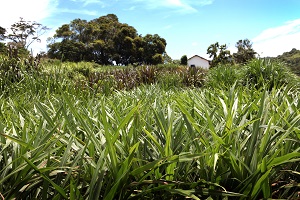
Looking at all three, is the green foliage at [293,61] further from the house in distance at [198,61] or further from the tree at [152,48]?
the tree at [152,48]

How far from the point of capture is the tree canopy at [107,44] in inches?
1814

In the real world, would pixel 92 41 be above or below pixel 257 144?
above

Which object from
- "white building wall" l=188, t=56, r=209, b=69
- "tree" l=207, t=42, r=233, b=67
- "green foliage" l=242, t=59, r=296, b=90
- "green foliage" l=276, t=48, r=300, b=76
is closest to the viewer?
"green foliage" l=242, t=59, r=296, b=90

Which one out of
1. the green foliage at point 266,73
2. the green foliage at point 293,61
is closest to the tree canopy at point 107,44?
the green foliage at point 293,61

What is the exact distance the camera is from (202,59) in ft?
201

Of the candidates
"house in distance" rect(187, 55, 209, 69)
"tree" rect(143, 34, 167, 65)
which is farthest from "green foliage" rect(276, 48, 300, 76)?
"tree" rect(143, 34, 167, 65)

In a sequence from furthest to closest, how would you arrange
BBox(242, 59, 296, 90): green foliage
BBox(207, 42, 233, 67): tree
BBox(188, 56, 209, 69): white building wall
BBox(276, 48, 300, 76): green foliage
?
BBox(188, 56, 209, 69): white building wall → BBox(207, 42, 233, 67): tree → BBox(276, 48, 300, 76): green foliage → BBox(242, 59, 296, 90): green foliage

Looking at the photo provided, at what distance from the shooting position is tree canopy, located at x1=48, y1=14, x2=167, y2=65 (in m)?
46.1

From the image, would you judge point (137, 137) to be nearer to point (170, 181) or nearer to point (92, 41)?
point (170, 181)

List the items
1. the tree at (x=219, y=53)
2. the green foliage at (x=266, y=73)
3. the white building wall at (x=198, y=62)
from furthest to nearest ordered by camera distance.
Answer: the white building wall at (x=198, y=62) < the tree at (x=219, y=53) < the green foliage at (x=266, y=73)

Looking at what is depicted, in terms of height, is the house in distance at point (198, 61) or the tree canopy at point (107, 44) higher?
the tree canopy at point (107, 44)

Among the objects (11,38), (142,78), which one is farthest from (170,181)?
(11,38)

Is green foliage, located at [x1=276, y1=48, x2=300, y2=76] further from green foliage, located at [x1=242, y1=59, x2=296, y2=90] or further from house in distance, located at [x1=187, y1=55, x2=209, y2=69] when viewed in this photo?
house in distance, located at [x1=187, y1=55, x2=209, y2=69]

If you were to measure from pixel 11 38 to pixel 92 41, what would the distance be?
48.0 feet
